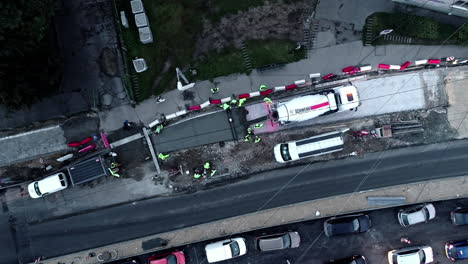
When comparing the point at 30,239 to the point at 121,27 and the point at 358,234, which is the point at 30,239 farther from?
the point at 358,234

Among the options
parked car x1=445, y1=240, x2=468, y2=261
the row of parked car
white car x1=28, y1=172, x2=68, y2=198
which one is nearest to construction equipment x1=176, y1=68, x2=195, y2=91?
white car x1=28, y1=172, x2=68, y2=198

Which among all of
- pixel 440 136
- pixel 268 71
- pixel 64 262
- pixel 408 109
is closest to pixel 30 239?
pixel 64 262

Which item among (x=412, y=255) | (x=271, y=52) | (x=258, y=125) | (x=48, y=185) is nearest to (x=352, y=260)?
(x=412, y=255)

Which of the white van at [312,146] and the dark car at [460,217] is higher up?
the white van at [312,146]

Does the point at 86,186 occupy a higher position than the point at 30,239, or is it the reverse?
the point at 86,186

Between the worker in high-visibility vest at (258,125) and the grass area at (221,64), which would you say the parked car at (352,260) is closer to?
the worker in high-visibility vest at (258,125)

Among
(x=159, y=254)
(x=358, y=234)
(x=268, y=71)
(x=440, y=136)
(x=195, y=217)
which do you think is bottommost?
(x=358, y=234)

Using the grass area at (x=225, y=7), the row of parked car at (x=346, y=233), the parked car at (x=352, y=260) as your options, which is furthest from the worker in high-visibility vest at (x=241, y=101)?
the parked car at (x=352, y=260)
